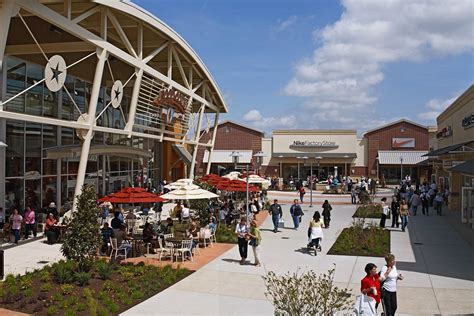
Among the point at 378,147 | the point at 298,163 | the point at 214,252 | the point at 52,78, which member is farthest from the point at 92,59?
the point at 378,147

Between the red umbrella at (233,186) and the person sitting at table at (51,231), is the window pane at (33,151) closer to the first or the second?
the person sitting at table at (51,231)

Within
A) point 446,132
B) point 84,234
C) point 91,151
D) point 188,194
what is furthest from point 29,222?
point 446,132

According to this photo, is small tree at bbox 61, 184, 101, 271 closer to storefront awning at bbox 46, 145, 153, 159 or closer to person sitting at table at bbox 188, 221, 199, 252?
person sitting at table at bbox 188, 221, 199, 252

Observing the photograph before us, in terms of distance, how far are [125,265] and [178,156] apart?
30251mm

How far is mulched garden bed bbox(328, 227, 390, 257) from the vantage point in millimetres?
15555

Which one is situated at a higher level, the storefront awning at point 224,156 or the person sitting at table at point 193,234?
the storefront awning at point 224,156

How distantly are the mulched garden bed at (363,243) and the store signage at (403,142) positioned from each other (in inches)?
1498

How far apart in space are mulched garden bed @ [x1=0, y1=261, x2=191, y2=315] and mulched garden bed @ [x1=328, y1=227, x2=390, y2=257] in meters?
5.93

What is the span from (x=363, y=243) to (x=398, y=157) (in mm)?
40361

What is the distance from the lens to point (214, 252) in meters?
15.8

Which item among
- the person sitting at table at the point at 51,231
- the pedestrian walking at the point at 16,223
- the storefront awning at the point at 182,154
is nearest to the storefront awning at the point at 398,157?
the storefront awning at the point at 182,154

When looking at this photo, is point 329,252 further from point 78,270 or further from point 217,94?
point 217,94

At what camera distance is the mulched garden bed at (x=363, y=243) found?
51.0 feet

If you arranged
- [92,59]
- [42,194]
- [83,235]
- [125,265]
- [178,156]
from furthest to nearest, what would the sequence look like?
[178,156]
[92,59]
[42,194]
[125,265]
[83,235]
